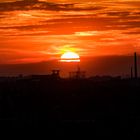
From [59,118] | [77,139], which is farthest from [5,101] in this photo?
[77,139]

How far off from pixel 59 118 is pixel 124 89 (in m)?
13.5

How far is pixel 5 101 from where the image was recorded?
36656 millimetres

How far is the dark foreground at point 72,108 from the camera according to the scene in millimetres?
28641

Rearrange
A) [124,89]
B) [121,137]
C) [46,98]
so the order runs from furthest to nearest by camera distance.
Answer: [124,89]
[46,98]
[121,137]

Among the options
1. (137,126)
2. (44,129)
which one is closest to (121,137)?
(137,126)

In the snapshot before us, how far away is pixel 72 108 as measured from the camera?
116ft

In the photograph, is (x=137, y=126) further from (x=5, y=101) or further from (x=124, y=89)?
(x=124, y=89)

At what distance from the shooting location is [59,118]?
30.8 metres

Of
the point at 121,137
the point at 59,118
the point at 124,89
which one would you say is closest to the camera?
the point at 121,137

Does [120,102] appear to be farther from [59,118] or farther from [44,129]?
[44,129]

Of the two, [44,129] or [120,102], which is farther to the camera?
[120,102]

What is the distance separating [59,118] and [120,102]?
8017 mm

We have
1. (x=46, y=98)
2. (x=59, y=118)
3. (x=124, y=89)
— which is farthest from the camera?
(x=124, y=89)

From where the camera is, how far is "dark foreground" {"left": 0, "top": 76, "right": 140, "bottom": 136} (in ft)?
94.0
